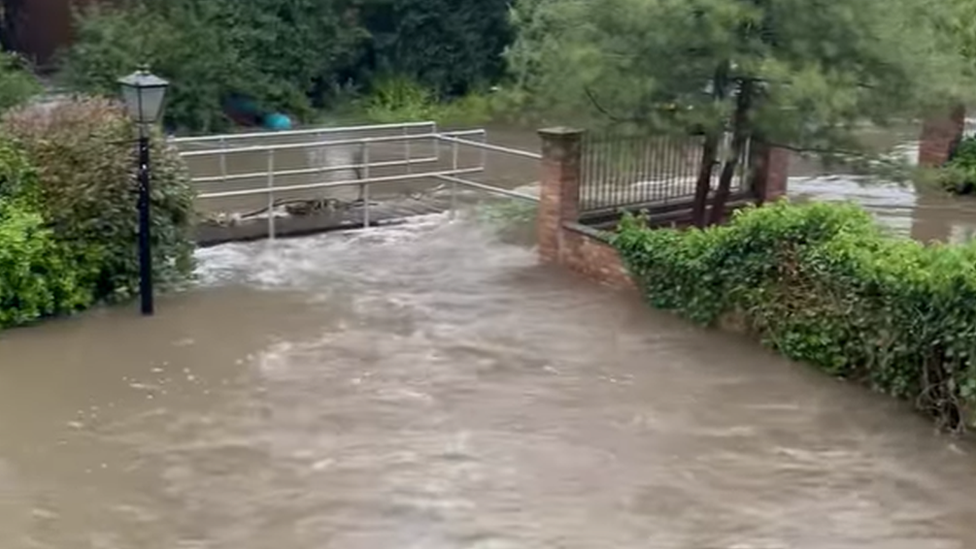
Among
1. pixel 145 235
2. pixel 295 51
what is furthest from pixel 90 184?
pixel 295 51

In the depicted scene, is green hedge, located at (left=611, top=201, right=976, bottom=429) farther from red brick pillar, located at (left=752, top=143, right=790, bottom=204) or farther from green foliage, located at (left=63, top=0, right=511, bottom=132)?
green foliage, located at (left=63, top=0, right=511, bottom=132)

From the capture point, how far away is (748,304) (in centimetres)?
1084

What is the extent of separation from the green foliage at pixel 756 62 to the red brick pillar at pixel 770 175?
205 centimetres

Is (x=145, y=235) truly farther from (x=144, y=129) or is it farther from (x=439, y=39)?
(x=439, y=39)

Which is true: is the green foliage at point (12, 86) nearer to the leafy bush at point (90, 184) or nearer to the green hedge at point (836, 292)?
the leafy bush at point (90, 184)

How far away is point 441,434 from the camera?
344 inches

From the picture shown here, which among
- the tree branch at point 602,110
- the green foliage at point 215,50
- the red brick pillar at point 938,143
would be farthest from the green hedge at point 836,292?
the green foliage at point 215,50

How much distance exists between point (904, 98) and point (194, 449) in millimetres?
7154

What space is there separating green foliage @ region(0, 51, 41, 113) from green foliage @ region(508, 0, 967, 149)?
31.2ft

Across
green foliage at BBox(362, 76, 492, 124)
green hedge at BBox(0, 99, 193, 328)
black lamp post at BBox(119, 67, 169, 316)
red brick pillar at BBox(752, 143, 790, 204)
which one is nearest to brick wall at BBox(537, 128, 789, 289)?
red brick pillar at BBox(752, 143, 790, 204)

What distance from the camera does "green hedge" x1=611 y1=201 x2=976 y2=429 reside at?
8883 mm

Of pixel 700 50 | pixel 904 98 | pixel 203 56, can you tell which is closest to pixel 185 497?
pixel 700 50

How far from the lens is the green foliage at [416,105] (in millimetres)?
24266

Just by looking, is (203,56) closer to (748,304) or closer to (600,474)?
(748,304)
